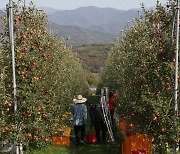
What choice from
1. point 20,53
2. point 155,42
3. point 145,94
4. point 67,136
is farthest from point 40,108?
point 67,136

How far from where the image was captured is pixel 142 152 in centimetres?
1070

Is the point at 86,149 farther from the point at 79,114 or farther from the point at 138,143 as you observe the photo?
the point at 138,143

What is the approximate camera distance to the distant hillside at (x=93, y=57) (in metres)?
128

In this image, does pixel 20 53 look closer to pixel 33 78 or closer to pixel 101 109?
pixel 33 78

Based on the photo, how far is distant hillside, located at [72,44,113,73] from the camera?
128m

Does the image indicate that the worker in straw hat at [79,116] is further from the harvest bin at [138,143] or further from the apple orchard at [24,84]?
the apple orchard at [24,84]

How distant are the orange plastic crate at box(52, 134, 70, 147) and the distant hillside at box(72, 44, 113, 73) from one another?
9602 centimetres

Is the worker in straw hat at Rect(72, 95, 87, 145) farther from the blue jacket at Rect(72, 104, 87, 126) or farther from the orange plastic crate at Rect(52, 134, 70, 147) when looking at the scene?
the orange plastic crate at Rect(52, 134, 70, 147)

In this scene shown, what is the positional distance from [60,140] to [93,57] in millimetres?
133481

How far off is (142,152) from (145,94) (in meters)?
1.85

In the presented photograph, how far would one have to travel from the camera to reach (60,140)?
15.1 meters

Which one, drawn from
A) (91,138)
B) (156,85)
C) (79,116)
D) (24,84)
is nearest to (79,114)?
(79,116)

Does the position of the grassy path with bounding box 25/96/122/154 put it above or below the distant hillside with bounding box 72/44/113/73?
above

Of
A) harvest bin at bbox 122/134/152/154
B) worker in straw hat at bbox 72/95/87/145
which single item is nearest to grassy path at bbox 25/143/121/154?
worker in straw hat at bbox 72/95/87/145
